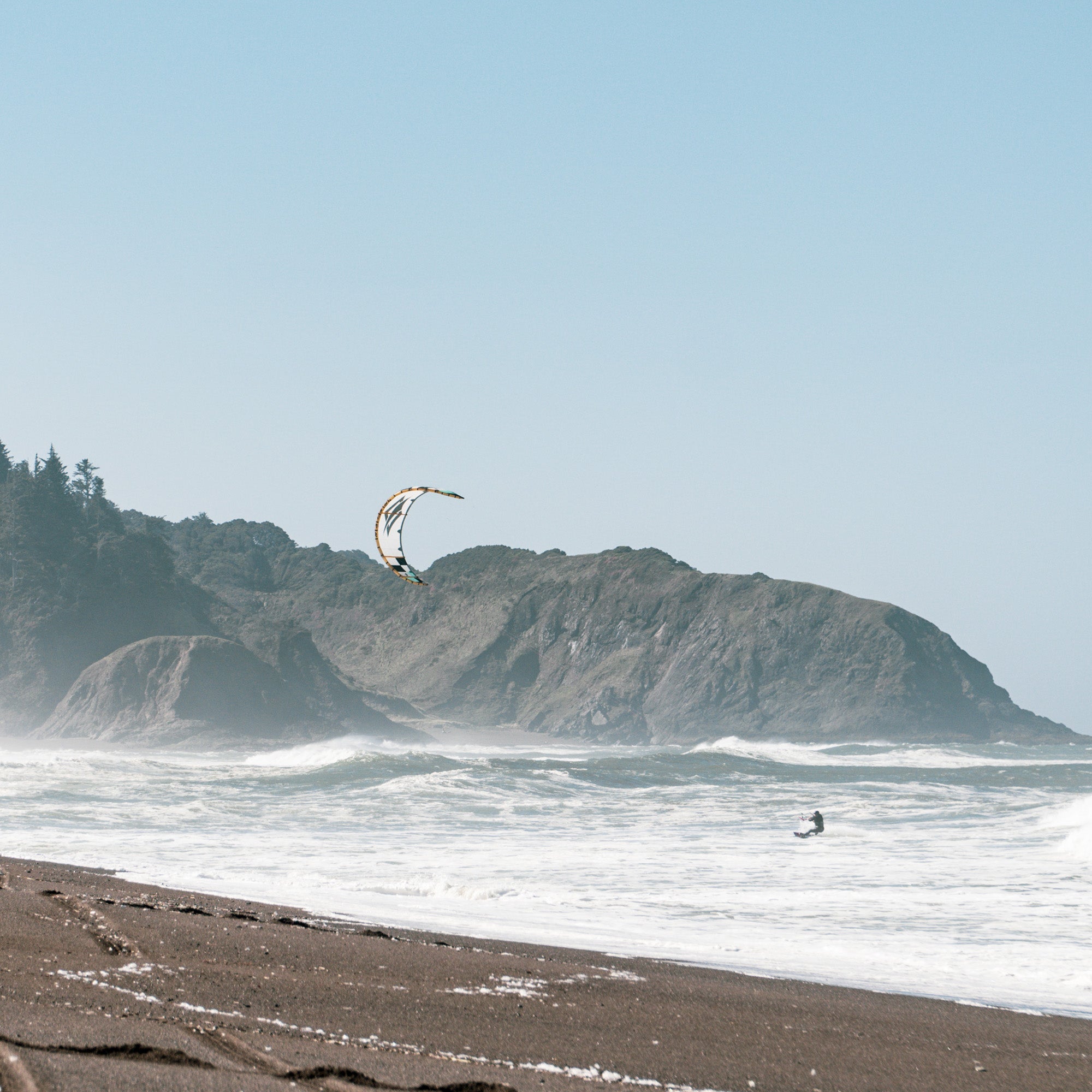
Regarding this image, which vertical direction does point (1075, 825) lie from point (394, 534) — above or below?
below

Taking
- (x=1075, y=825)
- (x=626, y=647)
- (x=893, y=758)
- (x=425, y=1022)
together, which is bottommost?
(x=893, y=758)

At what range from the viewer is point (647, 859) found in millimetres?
15547

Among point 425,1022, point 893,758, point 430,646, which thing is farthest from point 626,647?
point 425,1022

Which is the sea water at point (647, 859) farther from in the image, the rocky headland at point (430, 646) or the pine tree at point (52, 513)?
the pine tree at point (52, 513)

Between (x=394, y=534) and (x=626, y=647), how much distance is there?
111 metres

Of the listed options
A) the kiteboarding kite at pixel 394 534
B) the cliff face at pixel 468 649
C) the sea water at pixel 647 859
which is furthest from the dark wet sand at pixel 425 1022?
the cliff face at pixel 468 649

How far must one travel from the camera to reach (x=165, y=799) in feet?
78.0

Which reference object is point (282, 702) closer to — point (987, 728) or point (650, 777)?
point (650, 777)

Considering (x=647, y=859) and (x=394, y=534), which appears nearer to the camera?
(x=647, y=859)

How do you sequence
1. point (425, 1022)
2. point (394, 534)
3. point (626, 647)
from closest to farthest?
1. point (425, 1022)
2. point (394, 534)
3. point (626, 647)

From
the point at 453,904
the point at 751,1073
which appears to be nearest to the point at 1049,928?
the point at 453,904

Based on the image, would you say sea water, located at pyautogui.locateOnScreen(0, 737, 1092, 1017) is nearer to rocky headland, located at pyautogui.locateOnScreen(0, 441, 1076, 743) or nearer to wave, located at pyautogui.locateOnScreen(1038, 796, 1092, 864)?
wave, located at pyautogui.locateOnScreen(1038, 796, 1092, 864)

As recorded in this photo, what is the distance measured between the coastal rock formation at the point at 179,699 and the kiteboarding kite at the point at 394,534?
181 feet

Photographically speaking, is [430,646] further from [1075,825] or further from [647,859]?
[647,859]
